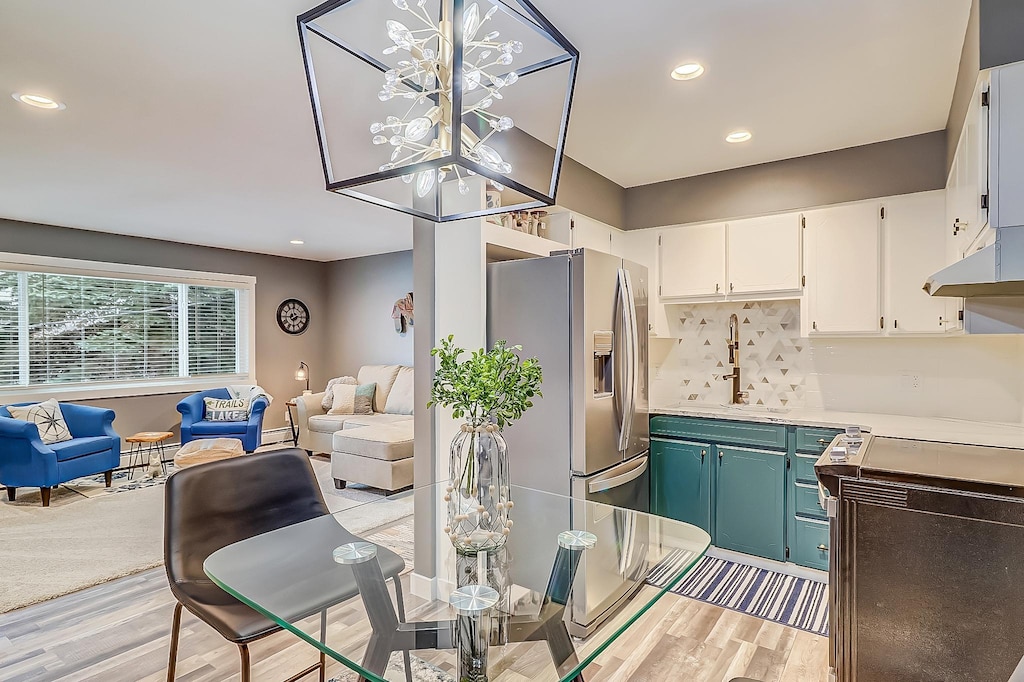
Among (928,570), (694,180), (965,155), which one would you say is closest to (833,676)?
(928,570)

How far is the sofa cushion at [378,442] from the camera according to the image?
4.91 meters

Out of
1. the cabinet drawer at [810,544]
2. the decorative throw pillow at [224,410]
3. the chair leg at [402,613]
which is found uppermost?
the chair leg at [402,613]

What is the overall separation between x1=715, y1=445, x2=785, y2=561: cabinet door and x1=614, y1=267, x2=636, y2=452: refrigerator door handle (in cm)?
79

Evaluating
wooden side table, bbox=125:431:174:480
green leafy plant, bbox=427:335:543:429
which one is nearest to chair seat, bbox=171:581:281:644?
green leafy plant, bbox=427:335:543:429

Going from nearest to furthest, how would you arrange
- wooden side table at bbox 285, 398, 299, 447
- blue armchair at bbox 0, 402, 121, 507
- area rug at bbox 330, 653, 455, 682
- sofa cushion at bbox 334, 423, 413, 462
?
area rug at bbox 330, 653, 455, 682, blue armchair at bbox 0, 402, 121, 507, sofa cushion at bbox 334, 423, 413, 462, wooden side table at bbox 285, 398, 299, 447

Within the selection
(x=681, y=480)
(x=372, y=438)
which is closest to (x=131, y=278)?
(x=372, y=438)

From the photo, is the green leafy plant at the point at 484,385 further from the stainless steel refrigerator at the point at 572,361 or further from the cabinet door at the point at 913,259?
the cabinet door at the point at 913,259

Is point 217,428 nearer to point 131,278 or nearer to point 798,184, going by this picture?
point 131,278

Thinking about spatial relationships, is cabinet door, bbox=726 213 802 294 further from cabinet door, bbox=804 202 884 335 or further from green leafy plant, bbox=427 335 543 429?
green leafy plant, bbox=427 335 543 429

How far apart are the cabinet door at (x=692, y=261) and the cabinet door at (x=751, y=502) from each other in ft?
3.58

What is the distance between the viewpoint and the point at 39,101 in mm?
2789

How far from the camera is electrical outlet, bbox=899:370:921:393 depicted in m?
3.39

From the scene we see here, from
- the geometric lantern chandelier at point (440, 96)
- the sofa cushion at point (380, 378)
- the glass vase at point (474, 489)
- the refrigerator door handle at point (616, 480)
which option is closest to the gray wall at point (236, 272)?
the sofa cushion at point (380, 378)

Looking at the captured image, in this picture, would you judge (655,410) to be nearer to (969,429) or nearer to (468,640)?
(969,429)
